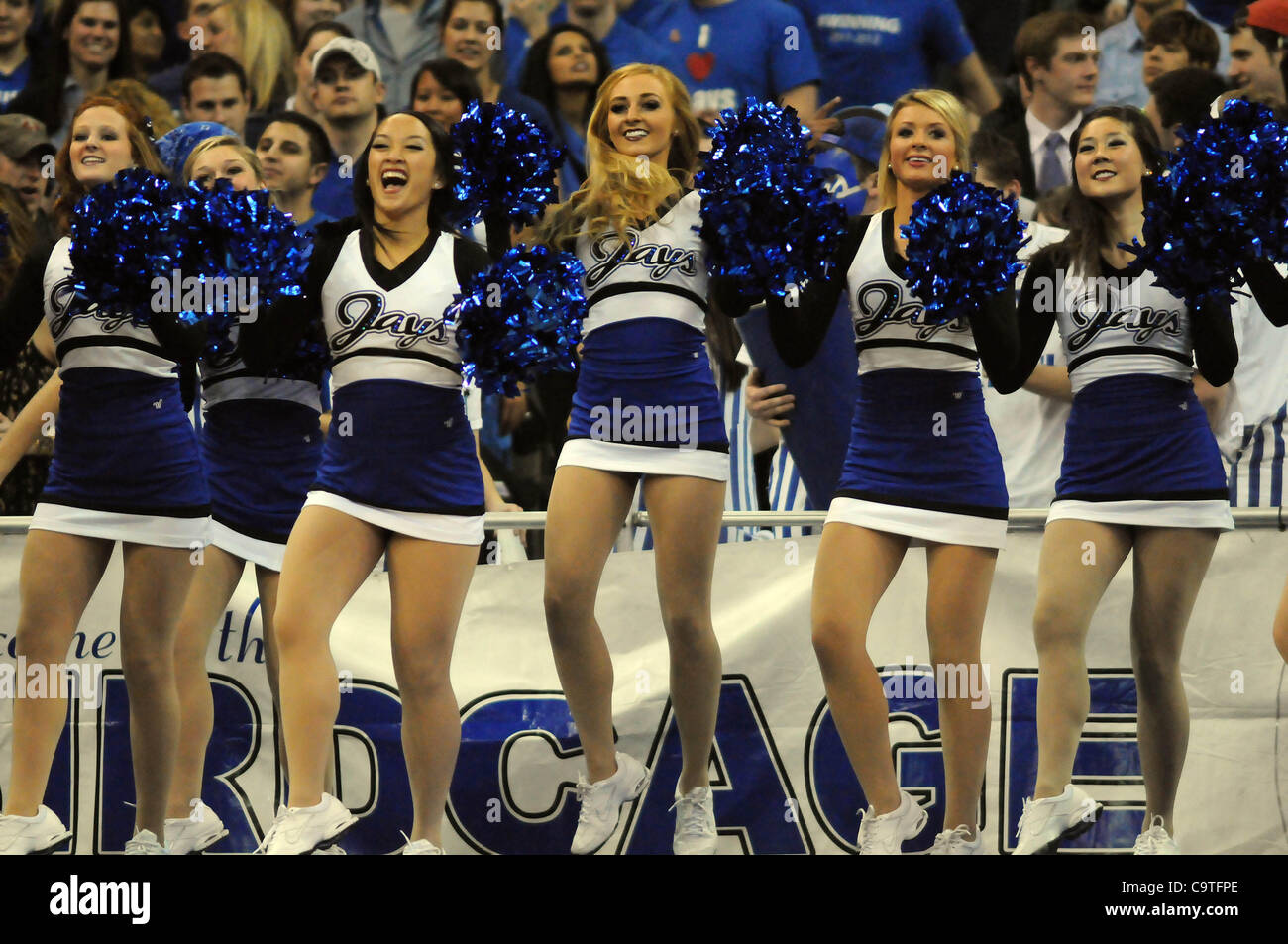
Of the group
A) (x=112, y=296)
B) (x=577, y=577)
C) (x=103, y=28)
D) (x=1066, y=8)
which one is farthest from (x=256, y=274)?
(x=1066, y=8)

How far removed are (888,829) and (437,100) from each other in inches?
120

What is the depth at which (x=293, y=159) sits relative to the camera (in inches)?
213

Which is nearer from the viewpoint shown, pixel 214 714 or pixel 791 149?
pixel 791 149

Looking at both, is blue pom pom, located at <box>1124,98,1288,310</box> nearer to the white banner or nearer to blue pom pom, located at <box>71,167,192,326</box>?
the white banner

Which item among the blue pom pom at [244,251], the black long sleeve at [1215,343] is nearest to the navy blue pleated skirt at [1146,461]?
the black long sleeve at [1215,343]

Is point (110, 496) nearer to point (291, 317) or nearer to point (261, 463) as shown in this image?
point (261, 463)

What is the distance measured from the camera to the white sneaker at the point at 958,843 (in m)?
4.39

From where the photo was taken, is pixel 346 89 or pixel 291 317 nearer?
pixel 291 317

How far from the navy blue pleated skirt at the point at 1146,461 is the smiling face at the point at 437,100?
2521 mm

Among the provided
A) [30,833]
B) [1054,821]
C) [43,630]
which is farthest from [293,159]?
[1054,821]

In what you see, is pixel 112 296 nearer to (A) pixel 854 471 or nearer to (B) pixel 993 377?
(A) pixel 854 471

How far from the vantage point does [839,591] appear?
171 inches

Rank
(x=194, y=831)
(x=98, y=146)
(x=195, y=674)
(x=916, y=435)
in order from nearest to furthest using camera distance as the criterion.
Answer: (x=916, y=435) → (x=98, y=146) → (x=194, y=831) → (x=195, y=674)
